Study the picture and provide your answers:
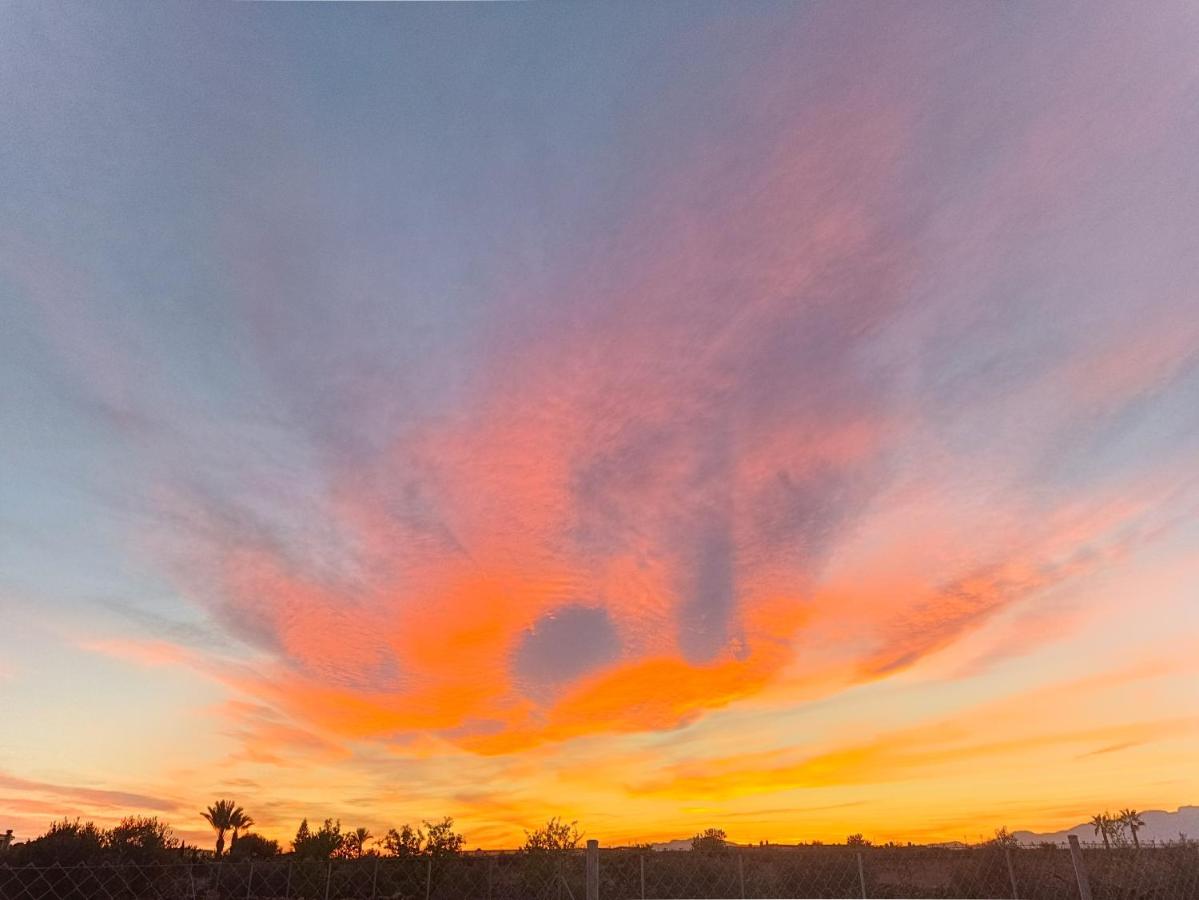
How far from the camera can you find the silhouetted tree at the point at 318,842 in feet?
125

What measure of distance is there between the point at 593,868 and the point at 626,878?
52.0 ft

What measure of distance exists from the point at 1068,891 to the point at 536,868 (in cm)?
1921

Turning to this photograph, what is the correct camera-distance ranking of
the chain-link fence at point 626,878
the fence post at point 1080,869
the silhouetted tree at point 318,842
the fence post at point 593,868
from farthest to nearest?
the silhouetted tree at point 318,842 → the chain-link fence at point 626,878 → the fence post at point 1080,869 → the fence post at point 593,868

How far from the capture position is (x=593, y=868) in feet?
51.8

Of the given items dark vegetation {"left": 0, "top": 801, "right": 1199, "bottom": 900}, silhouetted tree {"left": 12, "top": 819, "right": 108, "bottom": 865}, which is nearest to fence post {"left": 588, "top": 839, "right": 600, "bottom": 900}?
dark vegetation {"left": 0, "top": 801, "right": 1199, "bottom": 900}

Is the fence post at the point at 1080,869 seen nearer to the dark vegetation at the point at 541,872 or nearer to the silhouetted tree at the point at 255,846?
the dark vegetation at the point at 541,872


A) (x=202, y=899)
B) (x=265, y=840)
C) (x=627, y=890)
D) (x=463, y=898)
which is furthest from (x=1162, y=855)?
(x=265, y=840)

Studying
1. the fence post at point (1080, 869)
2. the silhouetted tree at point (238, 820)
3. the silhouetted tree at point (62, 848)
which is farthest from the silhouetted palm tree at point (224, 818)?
the fence post at point (1080, 869)

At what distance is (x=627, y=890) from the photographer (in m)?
28.2

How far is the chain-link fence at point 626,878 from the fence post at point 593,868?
25.2 ft

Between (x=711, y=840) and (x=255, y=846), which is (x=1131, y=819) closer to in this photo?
(x=711, y=840)

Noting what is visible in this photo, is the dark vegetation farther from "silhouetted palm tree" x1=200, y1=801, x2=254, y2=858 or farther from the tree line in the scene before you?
"silhouetted palm tree" x1=200, y1=801, x2=254, y2=858

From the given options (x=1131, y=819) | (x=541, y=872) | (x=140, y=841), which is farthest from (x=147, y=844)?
(x=1131, y=819)

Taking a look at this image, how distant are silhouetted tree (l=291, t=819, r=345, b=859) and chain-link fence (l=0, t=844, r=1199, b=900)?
8.90 m
